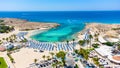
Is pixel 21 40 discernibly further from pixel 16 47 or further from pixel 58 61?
pixel 58 61

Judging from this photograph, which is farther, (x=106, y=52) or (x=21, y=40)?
(x=21, y=40)

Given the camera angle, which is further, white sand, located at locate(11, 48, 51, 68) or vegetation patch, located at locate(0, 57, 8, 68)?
white sand, located at locate(11, 48, 51, 68)

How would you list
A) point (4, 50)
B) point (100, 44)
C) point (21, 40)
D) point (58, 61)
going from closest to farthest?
1. point (58, 61)
2. point (4, 50)
3. point (100, 44)
4. point (21, 40)

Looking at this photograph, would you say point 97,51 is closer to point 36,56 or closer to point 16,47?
point 36,56

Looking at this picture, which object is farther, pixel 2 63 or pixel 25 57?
pixel 25 57

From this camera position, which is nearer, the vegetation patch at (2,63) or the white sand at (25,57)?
the vegetation patch at (2,63)

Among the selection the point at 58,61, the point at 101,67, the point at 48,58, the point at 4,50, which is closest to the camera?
the point at 101,67

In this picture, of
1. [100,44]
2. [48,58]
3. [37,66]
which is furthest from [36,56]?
[100,44]
